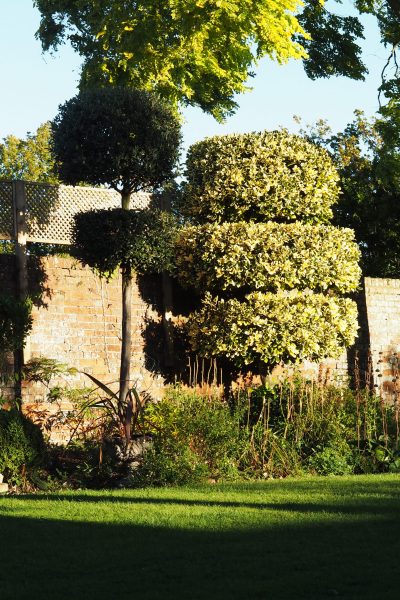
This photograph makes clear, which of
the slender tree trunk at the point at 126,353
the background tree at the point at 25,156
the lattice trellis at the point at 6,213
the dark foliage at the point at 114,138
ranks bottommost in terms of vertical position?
the slender tree trunk at the point at 126,353

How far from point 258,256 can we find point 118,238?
2655 mm

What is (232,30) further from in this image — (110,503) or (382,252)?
(110,503)

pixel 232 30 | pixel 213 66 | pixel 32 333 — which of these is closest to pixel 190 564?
pixel 32 333

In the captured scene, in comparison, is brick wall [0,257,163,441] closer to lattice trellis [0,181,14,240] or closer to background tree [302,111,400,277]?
lattice trellis [0,181,14,240]

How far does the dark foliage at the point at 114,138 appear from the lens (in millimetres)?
12953

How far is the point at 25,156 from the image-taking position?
115 feet

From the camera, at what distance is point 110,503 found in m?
8.81

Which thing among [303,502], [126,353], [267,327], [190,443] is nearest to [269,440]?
[190,443]

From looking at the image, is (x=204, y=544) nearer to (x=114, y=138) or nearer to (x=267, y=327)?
(x=114, y=138)

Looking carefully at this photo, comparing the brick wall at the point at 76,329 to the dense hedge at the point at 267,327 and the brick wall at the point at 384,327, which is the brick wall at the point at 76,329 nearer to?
the dense hedge at the point at 267,327

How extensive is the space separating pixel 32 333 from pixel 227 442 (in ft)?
12.2

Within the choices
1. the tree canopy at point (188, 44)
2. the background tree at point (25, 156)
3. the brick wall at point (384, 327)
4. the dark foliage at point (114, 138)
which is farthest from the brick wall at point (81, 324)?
the background tree at point (25, 156)

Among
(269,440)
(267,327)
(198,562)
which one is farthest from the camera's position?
(267,327)

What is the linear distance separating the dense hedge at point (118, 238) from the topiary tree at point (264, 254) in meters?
1.50
